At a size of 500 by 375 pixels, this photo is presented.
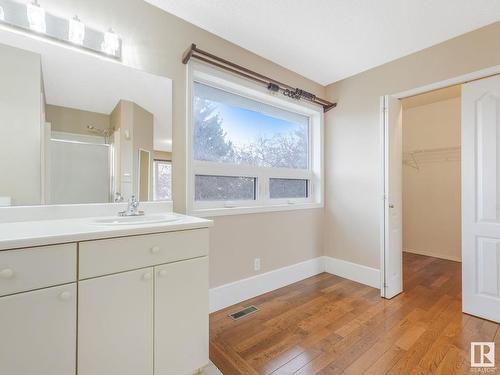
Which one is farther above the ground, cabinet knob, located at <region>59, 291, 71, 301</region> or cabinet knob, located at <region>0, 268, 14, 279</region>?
cabinet knob, located at <region>0, 268, 14, 279</region>

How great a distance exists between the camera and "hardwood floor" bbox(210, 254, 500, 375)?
57.6 inches

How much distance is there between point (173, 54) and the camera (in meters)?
1.87

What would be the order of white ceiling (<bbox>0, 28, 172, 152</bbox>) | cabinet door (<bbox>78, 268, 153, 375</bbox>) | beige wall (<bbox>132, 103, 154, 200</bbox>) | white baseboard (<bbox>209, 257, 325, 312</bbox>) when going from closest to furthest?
cabinet door (<bbox>78, 268, 153, 375</bbox>), white ceiling (<bbox>0, 28, 172, 152</bbox>), beige wall (<bbox>132, 103, 154, 200</bbox>), white baseboard (<bbox>209, 257, 325, 312</bbox>)

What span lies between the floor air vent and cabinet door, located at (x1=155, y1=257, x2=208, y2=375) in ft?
2.15

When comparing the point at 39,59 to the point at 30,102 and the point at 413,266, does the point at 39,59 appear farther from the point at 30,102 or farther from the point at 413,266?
the point at 413,266

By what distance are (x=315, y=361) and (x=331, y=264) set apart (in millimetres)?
1635

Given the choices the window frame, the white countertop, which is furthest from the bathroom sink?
the window frame

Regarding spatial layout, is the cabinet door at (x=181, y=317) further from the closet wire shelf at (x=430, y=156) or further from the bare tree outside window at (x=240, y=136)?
the closet wire shelf at (x=430, y=156)

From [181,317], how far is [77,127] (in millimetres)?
1283

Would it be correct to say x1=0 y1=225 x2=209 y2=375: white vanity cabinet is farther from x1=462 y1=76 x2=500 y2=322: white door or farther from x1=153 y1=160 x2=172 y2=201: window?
x1=462 y1=76 x2=500 y2=322: white door

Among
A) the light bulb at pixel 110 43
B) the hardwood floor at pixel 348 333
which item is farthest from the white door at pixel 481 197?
the light bulb at pixel 110 43

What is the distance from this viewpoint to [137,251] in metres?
1.14

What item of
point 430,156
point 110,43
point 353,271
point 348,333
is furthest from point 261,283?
point 430,156

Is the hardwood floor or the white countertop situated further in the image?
the hardwood floor
